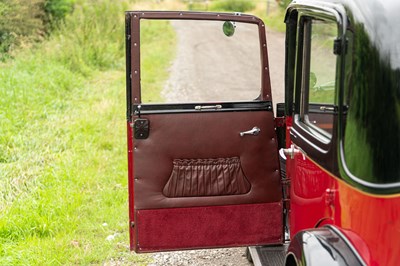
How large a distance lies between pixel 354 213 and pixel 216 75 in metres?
12.9

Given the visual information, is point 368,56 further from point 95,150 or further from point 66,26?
point 66,26

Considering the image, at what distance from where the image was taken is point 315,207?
301 cm

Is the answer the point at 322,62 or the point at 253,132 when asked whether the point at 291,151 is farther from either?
the point at 322,62

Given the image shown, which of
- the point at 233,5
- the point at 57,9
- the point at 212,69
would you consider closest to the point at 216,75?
the point at 212,69

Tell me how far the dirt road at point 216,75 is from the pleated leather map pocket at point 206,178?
566 millimetres

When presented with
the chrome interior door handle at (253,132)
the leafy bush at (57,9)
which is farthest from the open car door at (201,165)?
the leafy bush at (57,9)

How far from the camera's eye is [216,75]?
15258 millimetres

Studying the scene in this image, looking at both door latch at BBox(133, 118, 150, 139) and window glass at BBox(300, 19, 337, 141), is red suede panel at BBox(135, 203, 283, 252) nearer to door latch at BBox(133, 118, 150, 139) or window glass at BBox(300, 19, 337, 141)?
door latch at BBox(133, 118, 150, 139)

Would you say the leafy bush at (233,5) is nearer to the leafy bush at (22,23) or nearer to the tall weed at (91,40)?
the tall weed at (91,40)

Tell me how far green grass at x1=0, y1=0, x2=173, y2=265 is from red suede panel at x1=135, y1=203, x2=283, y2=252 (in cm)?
111

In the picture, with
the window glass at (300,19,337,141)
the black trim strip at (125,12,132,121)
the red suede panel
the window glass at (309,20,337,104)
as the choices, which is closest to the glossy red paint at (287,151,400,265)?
the window glass at (300,19,337,141)

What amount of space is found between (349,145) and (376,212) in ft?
0.94

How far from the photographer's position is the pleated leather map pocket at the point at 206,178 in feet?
12.4

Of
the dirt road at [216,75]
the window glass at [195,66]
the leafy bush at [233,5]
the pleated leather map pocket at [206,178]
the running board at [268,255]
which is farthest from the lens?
the leafy bush at [233,5]
